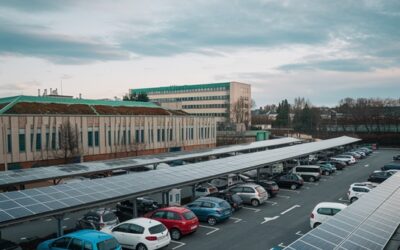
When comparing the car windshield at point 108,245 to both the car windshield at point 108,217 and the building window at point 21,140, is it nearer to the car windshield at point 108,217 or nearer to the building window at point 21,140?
the car windshield at point 108,217

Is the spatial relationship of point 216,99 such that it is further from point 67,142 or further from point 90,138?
point 67,142

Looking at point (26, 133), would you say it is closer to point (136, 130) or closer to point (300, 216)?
point (136, 130)

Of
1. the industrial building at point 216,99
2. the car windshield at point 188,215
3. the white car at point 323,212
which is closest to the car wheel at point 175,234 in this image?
the car windshield at point 188,215

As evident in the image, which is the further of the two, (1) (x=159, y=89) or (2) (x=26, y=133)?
(1) (x=159, y=89)

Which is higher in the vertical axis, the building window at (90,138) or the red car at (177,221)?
the building window at (90,138)

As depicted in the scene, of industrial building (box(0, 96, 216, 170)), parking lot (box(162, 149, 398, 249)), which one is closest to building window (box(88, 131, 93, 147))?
industrial building (box(0, 96, 216, 170))

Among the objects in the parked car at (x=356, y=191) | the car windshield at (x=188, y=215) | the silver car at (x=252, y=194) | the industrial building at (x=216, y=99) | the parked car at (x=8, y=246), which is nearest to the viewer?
the parked car at (x=8, y=246)

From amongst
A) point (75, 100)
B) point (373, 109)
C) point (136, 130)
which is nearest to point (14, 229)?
point (136, 130)
